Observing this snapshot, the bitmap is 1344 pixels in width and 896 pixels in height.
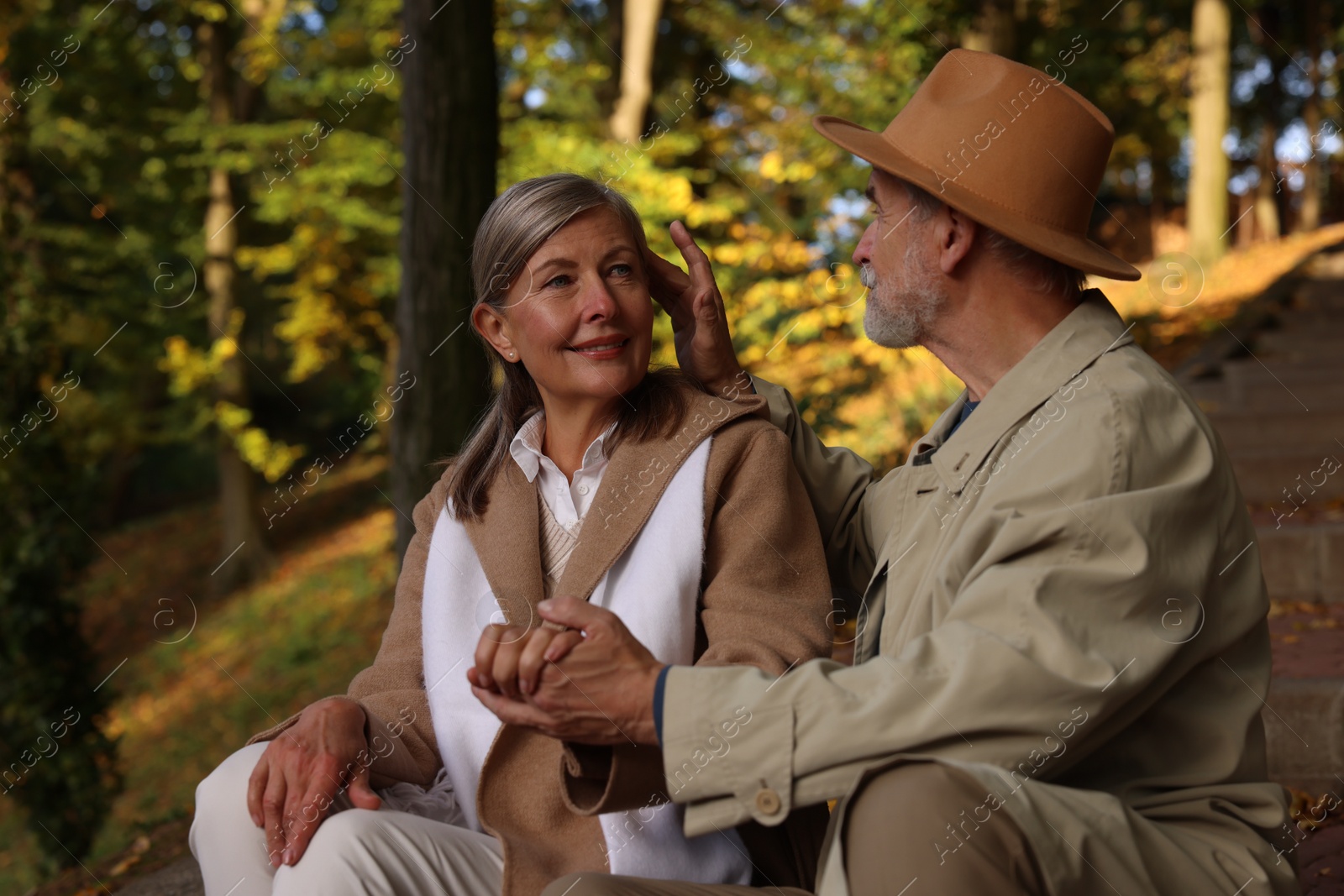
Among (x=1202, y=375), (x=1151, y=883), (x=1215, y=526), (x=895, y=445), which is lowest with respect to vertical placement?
(x=1202, y=375)

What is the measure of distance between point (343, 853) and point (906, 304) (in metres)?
1.44

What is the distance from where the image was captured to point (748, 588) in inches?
88.9

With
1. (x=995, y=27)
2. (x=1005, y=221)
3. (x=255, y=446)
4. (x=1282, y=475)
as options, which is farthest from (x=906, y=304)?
(x=255, y=446)

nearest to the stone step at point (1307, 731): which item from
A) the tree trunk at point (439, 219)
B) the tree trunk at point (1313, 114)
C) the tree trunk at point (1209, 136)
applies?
the tree trunk at point (439, 219)

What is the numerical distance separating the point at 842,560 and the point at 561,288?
0.89 m

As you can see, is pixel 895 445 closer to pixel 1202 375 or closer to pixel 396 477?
pixel 1202 375

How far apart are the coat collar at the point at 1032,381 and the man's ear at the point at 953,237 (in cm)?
23

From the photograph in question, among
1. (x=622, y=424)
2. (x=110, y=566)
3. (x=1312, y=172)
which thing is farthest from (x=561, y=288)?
→ (x=1312, y=172)

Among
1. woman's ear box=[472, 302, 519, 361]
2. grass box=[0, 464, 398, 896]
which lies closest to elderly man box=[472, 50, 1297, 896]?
woman's ear box=[472, 302, 519, 361]

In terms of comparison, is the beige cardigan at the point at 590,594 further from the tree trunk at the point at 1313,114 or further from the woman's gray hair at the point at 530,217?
the tree trunk at the point at 1313,114

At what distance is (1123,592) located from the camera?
5.97 ft

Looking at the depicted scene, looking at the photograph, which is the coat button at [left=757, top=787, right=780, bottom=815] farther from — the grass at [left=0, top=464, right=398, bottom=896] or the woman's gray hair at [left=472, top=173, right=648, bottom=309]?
the grass at [left=0, top=464, right=398, bottom=896]

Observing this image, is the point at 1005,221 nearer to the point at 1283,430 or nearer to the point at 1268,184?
the point at 1283,430

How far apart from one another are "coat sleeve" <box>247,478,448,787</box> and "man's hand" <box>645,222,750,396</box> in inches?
24.0
